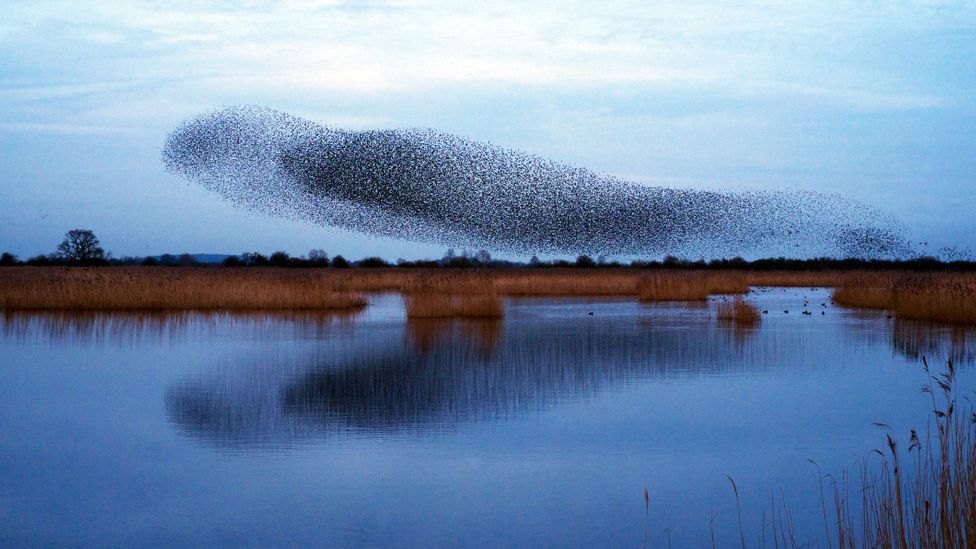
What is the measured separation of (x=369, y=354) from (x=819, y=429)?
16.7 ft

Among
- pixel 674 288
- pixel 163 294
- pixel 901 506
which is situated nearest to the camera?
pixel 901 506

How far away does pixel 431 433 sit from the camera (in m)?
5.88

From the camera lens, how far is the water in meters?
4.07

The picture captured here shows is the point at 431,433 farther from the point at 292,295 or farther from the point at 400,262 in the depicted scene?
the point at 400,262

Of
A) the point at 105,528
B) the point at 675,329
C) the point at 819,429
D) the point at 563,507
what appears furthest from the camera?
the point at 675,329

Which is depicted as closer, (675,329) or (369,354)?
(369,354)

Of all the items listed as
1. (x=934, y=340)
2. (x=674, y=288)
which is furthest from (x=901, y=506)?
(x=674, y=288)

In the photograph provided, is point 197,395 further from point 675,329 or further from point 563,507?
point 675,329

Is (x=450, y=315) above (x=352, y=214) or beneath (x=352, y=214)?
beneath

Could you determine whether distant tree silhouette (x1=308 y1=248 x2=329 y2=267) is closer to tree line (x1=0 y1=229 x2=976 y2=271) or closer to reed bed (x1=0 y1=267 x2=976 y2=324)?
tree line (x1=0 y1=229 x2=976 y2=271)

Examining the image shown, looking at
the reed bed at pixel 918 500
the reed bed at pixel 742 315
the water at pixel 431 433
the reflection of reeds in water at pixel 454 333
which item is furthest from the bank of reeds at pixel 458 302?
the reed bed at pixel 918 500

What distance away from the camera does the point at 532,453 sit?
17.6 feet

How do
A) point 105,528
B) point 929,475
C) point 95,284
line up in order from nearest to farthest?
point 105,528
point 929,475
point 95,284

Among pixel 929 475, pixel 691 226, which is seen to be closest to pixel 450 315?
pixel 929 475
